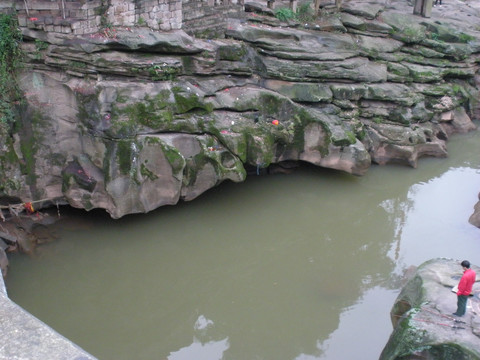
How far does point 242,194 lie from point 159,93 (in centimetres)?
333

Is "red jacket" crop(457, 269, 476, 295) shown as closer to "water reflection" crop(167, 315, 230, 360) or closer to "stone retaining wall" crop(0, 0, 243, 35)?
"water reflection" crop(167, 315, 230, 360)

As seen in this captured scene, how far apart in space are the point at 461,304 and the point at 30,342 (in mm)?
4949

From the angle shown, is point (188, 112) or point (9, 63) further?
point (188, 112)

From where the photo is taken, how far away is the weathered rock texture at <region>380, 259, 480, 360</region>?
18.8 ft

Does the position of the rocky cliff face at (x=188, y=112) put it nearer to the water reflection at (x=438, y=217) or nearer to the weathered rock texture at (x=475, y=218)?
the water reflection at (x=438, y=217)

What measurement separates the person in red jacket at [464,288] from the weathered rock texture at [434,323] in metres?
0.11

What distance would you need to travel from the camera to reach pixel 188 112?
9.95 meters

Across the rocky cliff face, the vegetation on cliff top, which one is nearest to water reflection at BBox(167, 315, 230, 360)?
the rocky cliff face

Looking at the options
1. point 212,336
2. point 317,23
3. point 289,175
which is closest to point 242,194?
point 289,175

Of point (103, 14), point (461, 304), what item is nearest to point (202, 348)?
point (461, 304)

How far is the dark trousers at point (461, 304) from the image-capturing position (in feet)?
20.0

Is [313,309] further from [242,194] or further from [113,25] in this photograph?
[113,25]

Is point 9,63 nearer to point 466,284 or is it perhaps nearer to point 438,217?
point 466,284

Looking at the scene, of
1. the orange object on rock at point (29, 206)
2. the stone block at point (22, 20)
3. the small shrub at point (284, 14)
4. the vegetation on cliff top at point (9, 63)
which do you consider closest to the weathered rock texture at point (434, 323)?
the orange object on rock at point (29, 206)
